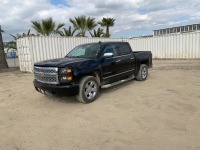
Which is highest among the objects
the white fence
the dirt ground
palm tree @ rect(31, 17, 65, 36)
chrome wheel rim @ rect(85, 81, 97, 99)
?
palm tree @ rect(31, 17, 65, 36)

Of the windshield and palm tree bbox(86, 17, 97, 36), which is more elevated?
palm tree bbox(86, 17, 97, 36)

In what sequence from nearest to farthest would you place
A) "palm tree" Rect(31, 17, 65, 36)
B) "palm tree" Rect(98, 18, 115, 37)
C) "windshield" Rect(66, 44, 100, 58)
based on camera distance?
1. "windshield" Rect(66, 44, 100, 58)
2. "palm tree" Rect(31, 17, 65, 36)
3. "palm tree" Rect(98, 18, 115, 37)

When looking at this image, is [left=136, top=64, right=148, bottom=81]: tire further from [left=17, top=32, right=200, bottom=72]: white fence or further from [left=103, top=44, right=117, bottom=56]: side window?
[left=17, top=32, right=200, bottom=72]: white fence

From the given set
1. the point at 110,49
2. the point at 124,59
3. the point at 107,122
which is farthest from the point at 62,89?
the point at 124,59

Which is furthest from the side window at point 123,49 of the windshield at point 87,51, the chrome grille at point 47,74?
the chrome grille at point 47,74

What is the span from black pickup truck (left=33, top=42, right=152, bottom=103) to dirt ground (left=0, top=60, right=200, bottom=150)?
46 centimetres

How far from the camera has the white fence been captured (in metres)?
11.9

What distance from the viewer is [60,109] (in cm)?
483

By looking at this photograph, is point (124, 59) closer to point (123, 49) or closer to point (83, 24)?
point (123, 49)

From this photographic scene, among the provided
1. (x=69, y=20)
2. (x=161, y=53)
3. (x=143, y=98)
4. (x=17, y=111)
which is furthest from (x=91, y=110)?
(x=69, y=20)

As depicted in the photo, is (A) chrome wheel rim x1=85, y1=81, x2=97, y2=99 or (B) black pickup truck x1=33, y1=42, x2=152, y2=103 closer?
(B) black pickup truck x1=33, y1=42, x2=152, y2=103

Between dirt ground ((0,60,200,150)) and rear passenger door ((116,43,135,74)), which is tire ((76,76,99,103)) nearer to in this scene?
dirt ground ((0,60,200,150))

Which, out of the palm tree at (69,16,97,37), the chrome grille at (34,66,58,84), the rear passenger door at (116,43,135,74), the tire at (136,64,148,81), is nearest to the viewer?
the chrome grille at (34,66,58,84)

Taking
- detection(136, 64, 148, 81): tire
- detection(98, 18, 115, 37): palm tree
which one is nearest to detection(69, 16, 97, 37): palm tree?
detection(98, 18, 115, 37): palm tree
